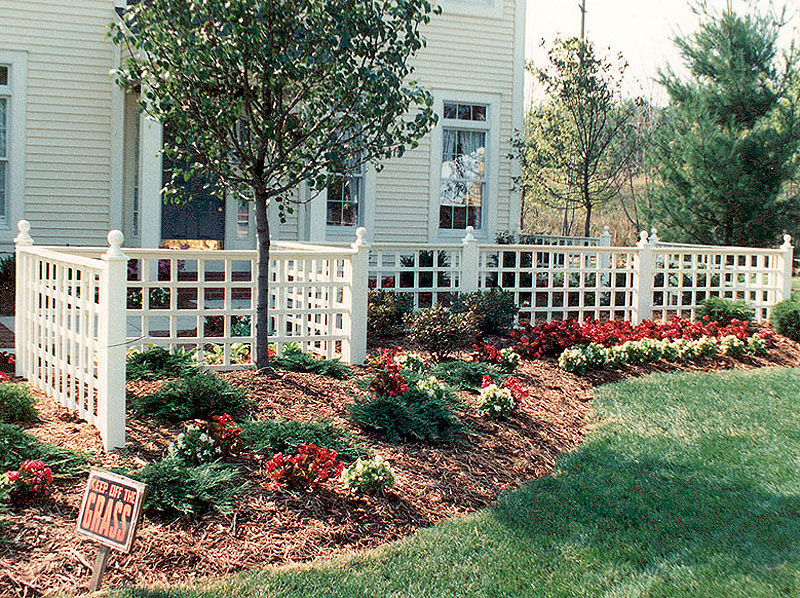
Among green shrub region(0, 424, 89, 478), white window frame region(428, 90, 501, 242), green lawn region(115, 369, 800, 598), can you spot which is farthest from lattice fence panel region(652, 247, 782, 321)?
green shrub region(0, 424, 89, 478)

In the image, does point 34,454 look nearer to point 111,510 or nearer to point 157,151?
point 111,510

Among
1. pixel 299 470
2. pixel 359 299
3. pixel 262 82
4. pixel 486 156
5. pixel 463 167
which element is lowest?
pixel 299 470

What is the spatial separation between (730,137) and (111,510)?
15417mm

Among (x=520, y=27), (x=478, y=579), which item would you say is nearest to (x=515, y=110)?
(x=520, y=27)

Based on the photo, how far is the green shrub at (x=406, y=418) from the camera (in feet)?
17.7

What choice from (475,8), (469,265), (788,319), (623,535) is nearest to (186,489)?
(623,535)

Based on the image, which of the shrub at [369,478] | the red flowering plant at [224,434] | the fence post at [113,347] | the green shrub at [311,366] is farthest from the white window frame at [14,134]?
the shrub at [369,478]

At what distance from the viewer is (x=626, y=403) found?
23.0 ft

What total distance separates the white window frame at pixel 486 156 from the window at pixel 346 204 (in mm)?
1075

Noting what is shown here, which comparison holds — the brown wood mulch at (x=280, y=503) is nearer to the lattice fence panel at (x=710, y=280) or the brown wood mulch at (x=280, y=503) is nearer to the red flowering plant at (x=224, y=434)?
the red flowering plant at (x=224, y=434)

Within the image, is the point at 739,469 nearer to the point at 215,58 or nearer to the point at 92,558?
the point at 92,558

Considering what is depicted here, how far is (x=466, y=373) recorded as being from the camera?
273 inches

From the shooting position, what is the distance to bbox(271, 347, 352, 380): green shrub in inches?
262

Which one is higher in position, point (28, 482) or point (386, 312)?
point (386, 312)
